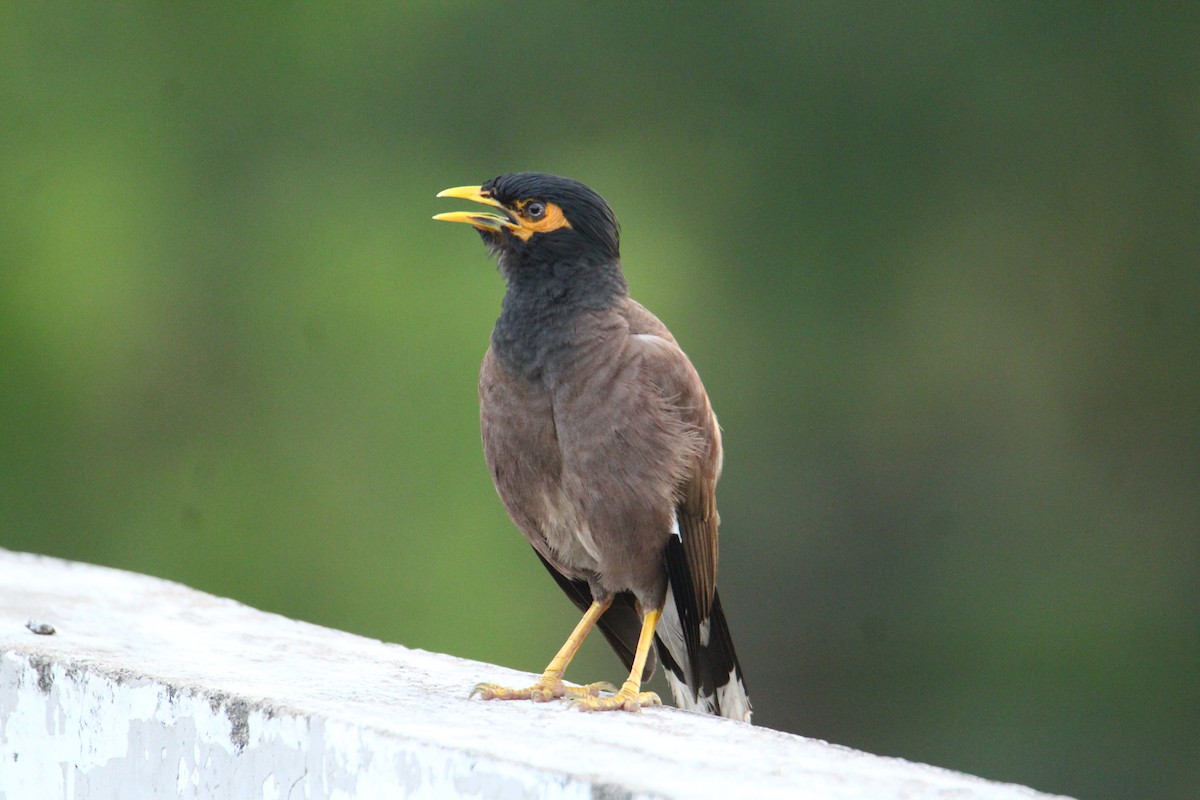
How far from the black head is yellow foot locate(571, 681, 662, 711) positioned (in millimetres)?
1012

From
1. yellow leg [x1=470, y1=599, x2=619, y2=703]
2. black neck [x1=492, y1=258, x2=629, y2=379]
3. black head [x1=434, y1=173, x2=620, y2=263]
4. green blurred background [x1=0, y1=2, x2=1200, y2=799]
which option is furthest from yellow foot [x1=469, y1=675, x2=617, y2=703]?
green blurred background [x1=0, y1=2, x2=1200, y2=799]

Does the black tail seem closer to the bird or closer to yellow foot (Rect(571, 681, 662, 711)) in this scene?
the bird

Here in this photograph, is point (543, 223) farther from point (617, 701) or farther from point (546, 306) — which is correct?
point (617, 701)

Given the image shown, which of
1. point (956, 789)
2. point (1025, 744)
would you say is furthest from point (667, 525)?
point (1025, 744)

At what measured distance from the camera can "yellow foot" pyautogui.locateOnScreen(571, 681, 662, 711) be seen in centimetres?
302

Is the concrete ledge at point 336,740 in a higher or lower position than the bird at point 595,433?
lower

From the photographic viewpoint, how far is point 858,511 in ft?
42.7

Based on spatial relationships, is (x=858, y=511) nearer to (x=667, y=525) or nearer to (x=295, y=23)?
(x=295, y=23)

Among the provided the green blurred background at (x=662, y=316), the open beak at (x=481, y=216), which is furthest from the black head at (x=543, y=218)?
the green blurred background at (x=662, y=316)

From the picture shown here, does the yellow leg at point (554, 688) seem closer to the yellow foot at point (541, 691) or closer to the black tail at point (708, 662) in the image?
the yellow foot at point (541, 691)

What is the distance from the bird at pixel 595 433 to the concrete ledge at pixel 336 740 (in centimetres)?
33

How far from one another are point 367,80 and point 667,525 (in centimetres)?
1029

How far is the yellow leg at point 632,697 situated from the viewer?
3.03 meters

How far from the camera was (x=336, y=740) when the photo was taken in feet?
7.67
